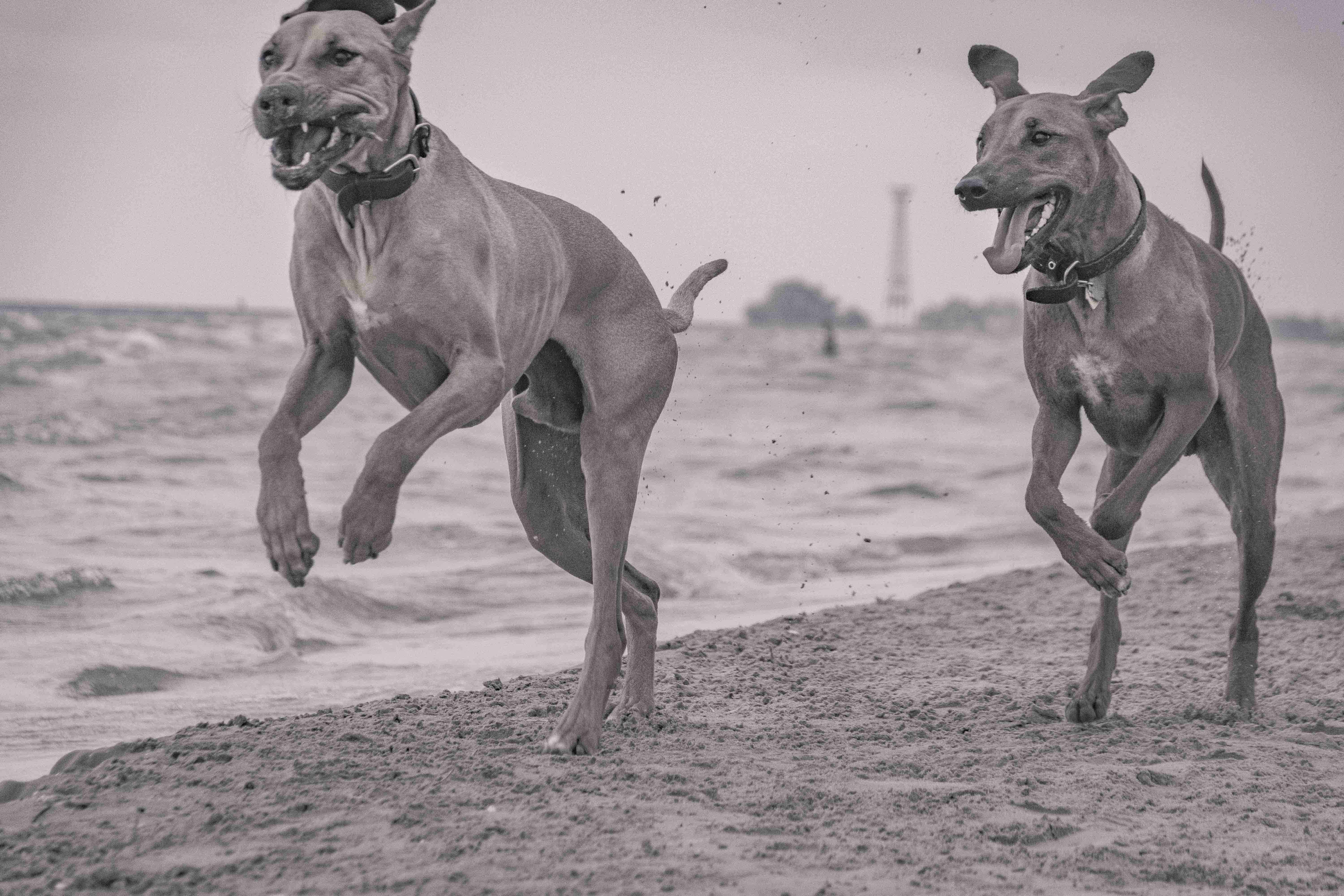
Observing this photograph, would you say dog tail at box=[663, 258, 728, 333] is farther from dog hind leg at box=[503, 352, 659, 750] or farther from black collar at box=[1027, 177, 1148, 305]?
black collar at box=[1027, 177, 1148, 305]

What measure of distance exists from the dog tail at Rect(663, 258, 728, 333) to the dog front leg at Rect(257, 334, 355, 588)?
1375 mm

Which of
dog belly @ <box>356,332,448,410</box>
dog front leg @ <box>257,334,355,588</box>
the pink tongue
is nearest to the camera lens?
dog front leg @ <box>257,334,355,588</box>

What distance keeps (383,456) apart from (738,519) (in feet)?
30.6

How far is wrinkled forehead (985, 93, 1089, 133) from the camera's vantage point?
506 cm

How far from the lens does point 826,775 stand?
469cm

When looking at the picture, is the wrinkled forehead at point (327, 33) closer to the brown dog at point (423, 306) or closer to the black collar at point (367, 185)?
the brown dog at point (423, 306)

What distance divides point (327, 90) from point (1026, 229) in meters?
2.35

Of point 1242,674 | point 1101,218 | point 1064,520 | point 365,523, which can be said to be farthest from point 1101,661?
point 365,523

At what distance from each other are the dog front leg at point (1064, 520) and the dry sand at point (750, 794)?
610 millimetres

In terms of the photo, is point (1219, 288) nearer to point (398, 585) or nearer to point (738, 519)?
point (398, 585)

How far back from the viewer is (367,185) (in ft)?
13.7

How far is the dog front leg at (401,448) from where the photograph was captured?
3979mm

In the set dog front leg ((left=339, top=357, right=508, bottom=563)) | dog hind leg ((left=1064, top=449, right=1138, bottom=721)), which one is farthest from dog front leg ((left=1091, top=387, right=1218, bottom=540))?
dog front leg ((left=339, top=357, right=508, bottom=563))

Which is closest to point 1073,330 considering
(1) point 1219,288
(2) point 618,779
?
(1) point 1219,288
